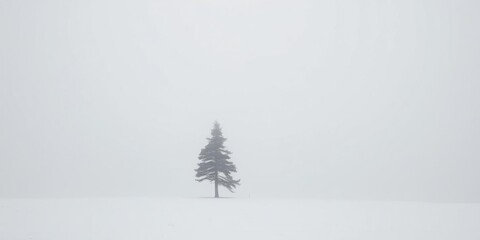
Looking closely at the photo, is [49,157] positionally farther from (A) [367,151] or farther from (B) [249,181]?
(A) [367,151]

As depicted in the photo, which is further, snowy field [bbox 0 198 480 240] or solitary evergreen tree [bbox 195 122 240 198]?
solitary evergreen tree [bbox 195 122 240 198]

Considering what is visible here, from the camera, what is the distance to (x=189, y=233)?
15.1m

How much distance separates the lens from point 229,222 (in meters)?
17.9

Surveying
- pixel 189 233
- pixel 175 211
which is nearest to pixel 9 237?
pixel 189 233

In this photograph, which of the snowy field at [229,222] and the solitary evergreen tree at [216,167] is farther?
the solitary evergreen tree at [216,167]

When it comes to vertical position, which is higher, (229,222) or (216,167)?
(216,167)

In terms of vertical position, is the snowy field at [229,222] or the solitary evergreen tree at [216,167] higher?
the solitary evergreen tree at [216,167]

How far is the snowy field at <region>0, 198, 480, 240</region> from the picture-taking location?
1477 cm

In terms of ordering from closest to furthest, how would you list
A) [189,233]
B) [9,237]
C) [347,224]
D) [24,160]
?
[9,237], [189,233], [347,224], [24,160]

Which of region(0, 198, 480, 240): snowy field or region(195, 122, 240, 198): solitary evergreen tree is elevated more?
region(195, 122, 240, 198): solitary evergreen tree

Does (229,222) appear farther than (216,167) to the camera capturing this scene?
No

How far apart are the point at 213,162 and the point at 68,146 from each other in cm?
11193

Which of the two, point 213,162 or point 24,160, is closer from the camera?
point 213,162

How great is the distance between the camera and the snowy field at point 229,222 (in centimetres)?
1477
